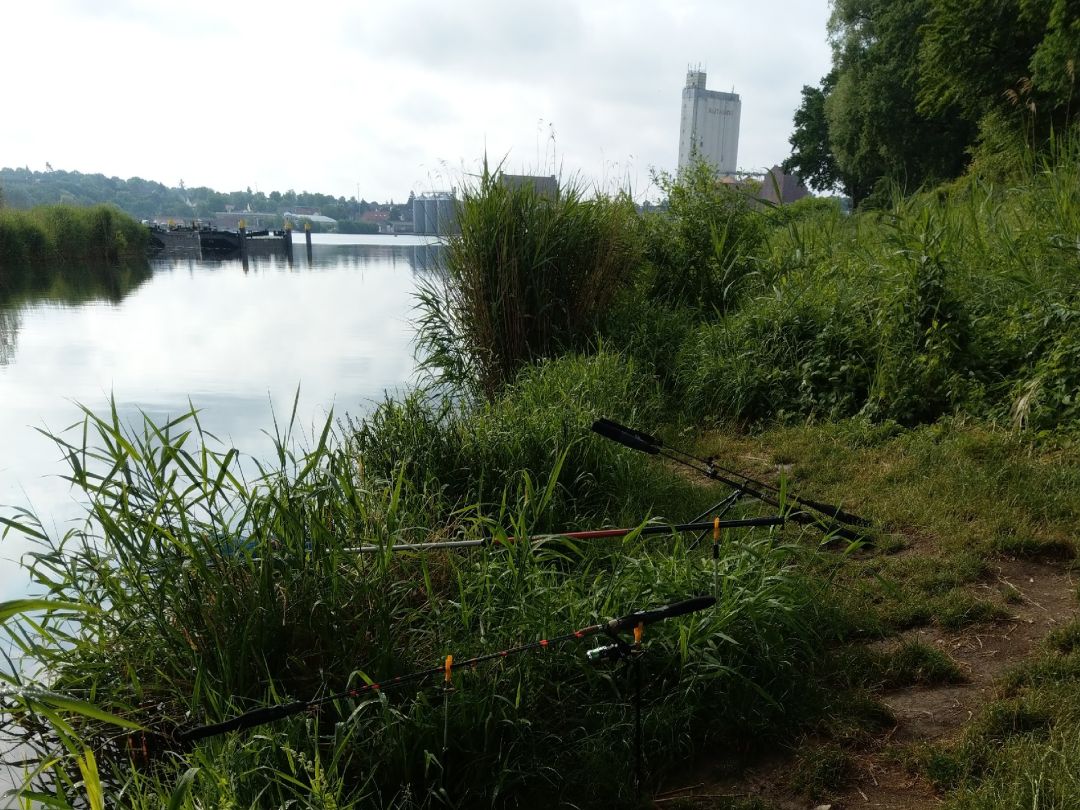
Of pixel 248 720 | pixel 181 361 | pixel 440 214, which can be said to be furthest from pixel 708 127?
pixel 248 720

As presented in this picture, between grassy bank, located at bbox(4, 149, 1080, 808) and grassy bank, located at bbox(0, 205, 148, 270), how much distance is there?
89.2ft

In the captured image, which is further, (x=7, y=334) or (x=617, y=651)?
(x=7, y=334)

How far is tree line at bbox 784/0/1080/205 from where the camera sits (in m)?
15.3

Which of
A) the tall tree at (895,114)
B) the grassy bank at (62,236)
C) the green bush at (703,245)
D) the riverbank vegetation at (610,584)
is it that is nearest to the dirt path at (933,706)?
the riverbank vegetation at (610,584)

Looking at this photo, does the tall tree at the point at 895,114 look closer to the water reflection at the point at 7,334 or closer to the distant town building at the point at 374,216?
the water reflection at the point at 7,334

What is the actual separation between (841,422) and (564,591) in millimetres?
3157

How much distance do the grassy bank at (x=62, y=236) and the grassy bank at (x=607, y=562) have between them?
27.2 m

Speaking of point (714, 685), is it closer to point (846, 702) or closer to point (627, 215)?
point (846, 702)

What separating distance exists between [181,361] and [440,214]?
7115 mm

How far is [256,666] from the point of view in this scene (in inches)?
99.1

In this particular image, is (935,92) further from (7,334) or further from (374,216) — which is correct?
(374,216)

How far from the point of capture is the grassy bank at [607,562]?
2.35 metres

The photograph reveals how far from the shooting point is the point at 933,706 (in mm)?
2543

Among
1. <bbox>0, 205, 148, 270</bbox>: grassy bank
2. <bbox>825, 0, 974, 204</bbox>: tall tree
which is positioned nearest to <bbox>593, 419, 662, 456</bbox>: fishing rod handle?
<bbox>825, 0, 974, 204</bbox>: tall tree
